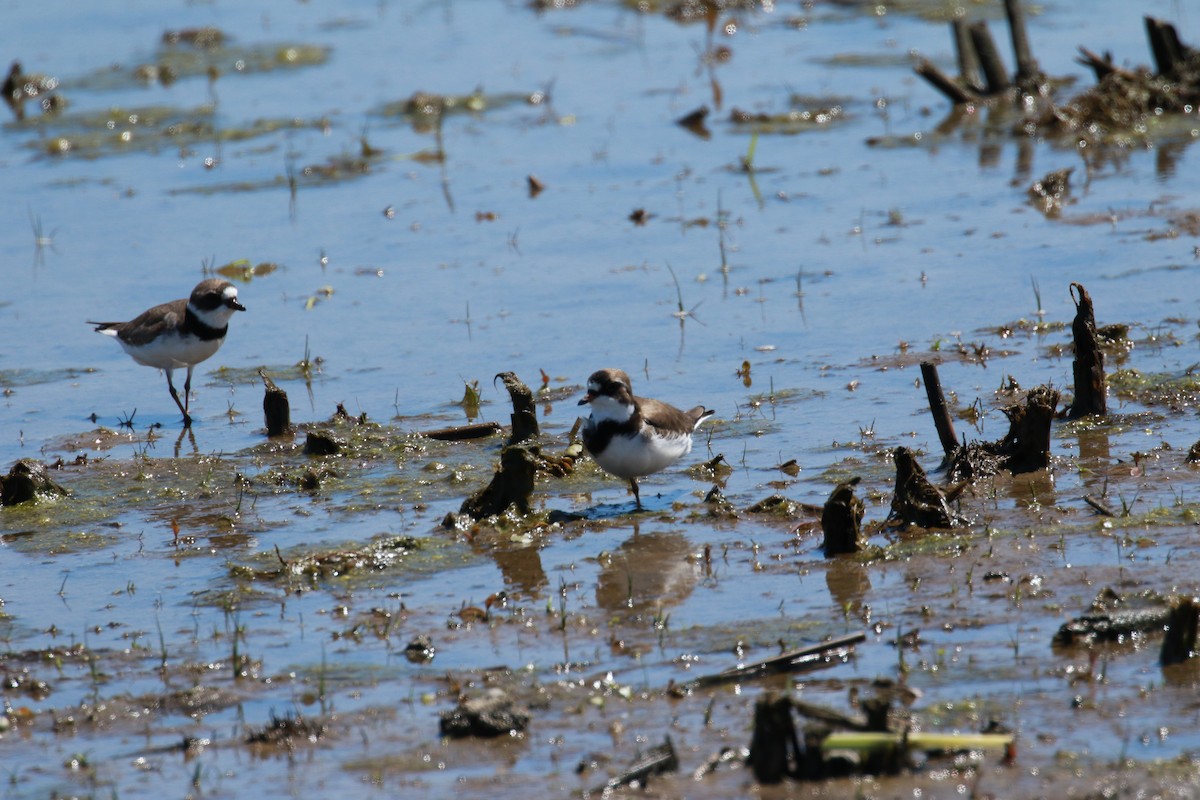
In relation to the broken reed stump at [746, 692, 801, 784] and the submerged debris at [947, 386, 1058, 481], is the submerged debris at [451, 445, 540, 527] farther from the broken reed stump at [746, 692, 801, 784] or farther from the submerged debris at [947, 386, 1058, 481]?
the broken reed stump at [746, 692, 801, 784]

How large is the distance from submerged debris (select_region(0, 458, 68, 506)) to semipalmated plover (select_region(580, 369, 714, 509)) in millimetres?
3705

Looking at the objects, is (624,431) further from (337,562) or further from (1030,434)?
(1030,434)

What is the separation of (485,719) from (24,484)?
16.2 feet

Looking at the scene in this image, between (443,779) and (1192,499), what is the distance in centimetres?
479

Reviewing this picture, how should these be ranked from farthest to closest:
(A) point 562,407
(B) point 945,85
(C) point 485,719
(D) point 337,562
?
(B) point 945,85
(A) point 562,407
(D) point 337,562
(C) point 485,719

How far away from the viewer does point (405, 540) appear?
866 centimetres

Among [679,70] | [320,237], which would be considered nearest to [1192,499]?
[320,237]

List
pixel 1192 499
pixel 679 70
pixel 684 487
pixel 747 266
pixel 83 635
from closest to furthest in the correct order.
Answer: pixel 83 635 → pixel 1192 499 → pixel 684 487 → pixel 747 266 → pixel 679 70

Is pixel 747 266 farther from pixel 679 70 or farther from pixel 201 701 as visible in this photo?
pixel 679 70

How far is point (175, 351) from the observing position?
12.2 m

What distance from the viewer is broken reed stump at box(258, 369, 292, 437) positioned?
11016mm

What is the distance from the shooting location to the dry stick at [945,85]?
20359 millimetres

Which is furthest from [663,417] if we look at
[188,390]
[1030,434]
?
[188,390]

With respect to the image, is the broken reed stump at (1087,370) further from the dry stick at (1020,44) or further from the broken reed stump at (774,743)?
the dry stick at (1020,44)
